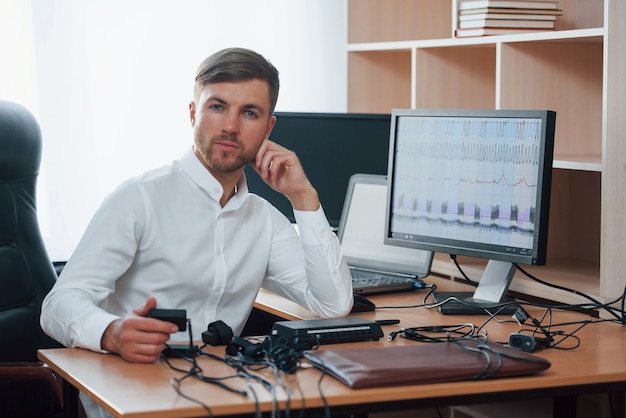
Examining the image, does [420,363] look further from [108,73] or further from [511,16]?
[108,73]

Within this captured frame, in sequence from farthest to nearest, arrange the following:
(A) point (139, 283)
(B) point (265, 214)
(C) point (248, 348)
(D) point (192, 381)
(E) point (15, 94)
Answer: (E) point (15, 94) → (B) point (265, 214) → (A) point (139, 283) → (C) point (248, 348) → (D) point (192, 381)

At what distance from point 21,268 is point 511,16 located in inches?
60.4

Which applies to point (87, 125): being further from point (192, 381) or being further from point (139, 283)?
point (192, 381)

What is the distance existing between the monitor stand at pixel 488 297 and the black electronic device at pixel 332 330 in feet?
1.21

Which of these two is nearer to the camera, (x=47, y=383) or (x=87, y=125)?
(x=47, y=383)

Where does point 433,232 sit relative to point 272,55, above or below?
below

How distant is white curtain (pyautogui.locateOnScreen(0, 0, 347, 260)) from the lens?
315 centimetres

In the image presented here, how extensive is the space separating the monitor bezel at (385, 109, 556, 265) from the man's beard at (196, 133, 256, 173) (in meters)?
0.55

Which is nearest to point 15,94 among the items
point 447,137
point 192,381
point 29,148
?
point 29,148

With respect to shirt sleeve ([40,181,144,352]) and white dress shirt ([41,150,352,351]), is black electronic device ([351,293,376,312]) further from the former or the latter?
shirt sleeve ([40,181,144,352])

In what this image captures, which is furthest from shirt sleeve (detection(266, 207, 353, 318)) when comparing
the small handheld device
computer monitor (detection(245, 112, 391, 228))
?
computer monitor (detection(245, 112, 391, 228))

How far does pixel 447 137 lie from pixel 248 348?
3.05 feet

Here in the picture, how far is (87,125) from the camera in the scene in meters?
3.23

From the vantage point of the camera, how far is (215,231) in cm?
229
